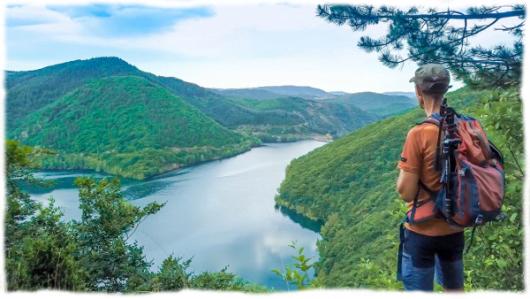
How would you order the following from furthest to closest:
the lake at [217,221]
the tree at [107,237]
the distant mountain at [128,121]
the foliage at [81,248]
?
the distant mountain at [128,121]
the lake at [217,221]
the tree at [107,237]
the foliage at [81,248]

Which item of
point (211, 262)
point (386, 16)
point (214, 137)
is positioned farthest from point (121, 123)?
point (386, 16)

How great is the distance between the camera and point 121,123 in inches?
2195

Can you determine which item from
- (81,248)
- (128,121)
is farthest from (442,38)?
(128,121)

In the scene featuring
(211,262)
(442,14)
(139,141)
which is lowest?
(211,262)

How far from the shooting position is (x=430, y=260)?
1631mm

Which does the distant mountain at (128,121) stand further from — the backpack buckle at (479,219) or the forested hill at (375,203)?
the backpack buckle at (479,219)

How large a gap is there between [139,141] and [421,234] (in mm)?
51104

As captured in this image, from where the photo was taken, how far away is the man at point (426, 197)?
155cm

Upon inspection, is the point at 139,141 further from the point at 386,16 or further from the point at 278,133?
the point at 386,16

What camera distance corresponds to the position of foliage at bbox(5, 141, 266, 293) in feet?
7.14

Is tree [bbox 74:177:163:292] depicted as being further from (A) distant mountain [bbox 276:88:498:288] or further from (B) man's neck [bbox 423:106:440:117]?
(A) distant mountain [bbox 276:88:498:288]

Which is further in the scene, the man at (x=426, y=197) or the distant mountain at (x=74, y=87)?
the distant mountain at (x=74, y=87)

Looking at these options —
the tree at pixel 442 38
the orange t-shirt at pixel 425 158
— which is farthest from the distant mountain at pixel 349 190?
the orange t-shirt at pixel 425 158

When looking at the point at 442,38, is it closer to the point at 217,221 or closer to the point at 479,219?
the point at 479,219
